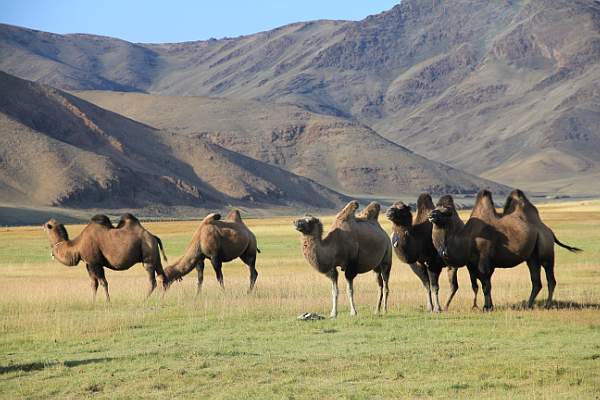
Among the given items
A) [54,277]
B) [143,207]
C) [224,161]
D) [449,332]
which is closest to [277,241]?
[54,277]

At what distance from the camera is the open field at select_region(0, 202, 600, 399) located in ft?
44.5

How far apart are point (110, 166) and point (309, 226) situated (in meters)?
123

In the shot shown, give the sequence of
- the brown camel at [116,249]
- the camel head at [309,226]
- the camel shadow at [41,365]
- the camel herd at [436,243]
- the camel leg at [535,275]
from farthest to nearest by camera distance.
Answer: the brown camel at [116,249] < the camel leg at [535,275] < the camel herd at [436,243] < the camel head at [309,226] < the camel shadow at [41,365]

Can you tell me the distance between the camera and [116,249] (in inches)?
963

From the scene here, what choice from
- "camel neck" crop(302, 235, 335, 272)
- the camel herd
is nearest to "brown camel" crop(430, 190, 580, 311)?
the camel herd

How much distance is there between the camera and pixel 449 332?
17656mm

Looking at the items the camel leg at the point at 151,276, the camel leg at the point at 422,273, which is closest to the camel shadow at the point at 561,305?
the camel leg at the point at 422,273

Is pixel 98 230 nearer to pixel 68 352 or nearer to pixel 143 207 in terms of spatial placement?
pixel 68 352

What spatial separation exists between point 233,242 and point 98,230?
132 inches

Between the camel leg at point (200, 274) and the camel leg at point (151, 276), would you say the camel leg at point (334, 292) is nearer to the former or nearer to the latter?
the camel leg at point (200, 274)

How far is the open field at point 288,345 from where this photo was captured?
1356 cm

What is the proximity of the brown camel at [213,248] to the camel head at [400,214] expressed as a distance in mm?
5468

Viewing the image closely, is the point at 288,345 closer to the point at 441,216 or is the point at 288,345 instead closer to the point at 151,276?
the point at 441,216

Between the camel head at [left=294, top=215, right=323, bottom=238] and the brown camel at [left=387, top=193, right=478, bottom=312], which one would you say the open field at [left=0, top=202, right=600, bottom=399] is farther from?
the camel head at [left=294, top=215, right=323, bottom=238]
